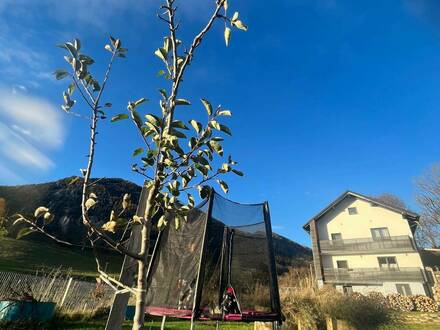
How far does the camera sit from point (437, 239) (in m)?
26.4

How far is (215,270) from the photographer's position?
11.2ft

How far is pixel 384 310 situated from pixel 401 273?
20.5 m

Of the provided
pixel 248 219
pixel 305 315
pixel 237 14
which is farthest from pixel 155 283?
pixel 305 315

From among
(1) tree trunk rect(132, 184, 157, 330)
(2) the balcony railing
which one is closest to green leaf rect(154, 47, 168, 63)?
(1) tree trunk rect(132, 184, 157, 330)

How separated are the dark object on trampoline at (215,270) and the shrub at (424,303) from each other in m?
20.4

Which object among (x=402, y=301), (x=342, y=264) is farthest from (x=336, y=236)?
(x=402, y=301)

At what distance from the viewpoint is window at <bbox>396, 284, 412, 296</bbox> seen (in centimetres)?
2025

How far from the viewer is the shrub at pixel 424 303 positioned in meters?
17.2

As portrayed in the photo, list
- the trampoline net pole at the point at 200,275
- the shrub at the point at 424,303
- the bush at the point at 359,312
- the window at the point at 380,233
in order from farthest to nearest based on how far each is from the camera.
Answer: the window at the point at 380,233 → the shrub at the point at 424,303 → the bush at the point at 359,312 → the trampoline net pole at the point at 200,275

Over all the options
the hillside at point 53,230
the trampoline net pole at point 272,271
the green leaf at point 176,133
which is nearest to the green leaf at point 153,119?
the green leaf at point 176,133

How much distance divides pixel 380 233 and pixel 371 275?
3.97 meters

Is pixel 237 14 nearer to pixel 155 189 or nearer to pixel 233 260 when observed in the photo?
pixel 155 189

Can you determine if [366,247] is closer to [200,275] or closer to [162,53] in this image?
[200,275]

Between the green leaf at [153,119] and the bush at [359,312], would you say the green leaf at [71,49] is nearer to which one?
the green leaf at [153,119]
